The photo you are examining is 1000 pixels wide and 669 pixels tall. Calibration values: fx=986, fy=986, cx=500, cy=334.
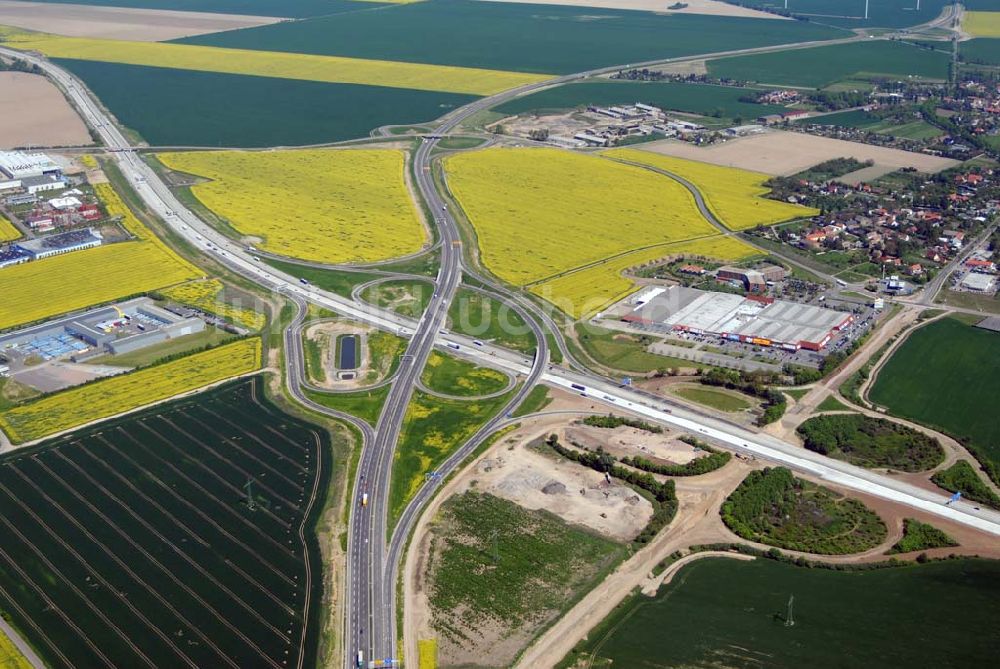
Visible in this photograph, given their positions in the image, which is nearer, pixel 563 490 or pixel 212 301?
pixel 563 490

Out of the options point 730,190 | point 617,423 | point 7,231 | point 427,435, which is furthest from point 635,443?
point 7,231

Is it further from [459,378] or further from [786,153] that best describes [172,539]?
[786,153]

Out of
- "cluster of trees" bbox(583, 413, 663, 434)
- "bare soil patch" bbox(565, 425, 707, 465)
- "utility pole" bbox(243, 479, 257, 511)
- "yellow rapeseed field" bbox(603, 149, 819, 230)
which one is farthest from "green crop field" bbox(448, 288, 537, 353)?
"yellow rapeseed field" bbox(603, 149, 819, 230)

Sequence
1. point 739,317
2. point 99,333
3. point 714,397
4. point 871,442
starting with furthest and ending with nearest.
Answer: point 739,317 → point 99,333 → point 714,397 → point 871,442

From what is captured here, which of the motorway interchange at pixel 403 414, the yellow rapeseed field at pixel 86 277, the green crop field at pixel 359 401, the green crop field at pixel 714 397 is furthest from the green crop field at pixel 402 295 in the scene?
the green crop field at pixel 714 397

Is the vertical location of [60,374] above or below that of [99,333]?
below

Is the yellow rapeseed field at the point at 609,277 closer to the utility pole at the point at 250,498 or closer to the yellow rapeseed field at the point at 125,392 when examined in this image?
the yellow rapeseed field at the point at 125,392

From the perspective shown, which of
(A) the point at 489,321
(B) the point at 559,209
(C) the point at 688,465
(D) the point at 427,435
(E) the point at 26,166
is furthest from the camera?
(E) the point at 26,166
